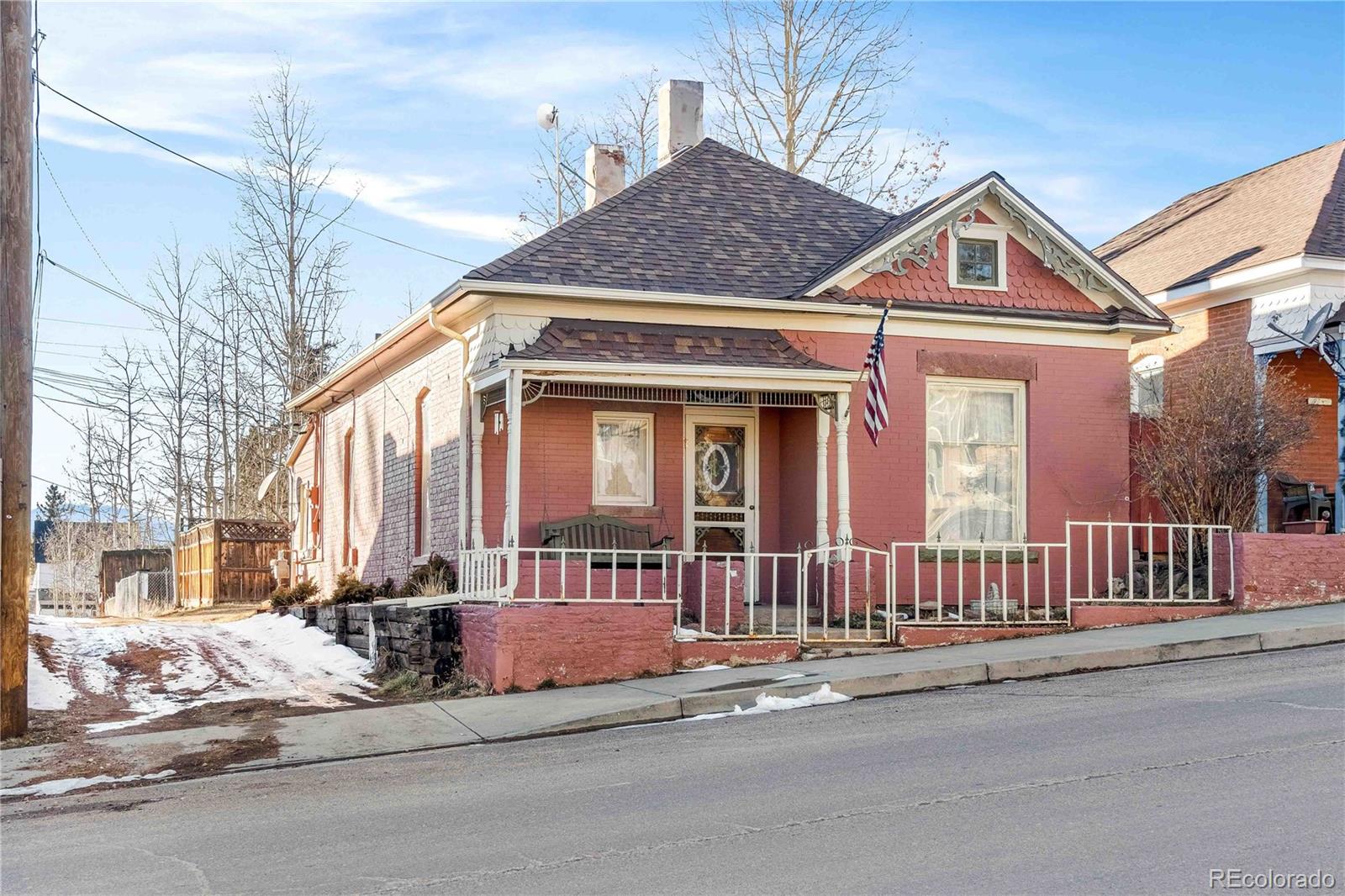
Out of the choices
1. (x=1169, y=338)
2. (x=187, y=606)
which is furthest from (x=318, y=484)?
(x=1169, y=338)

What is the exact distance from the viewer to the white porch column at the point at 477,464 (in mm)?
14797

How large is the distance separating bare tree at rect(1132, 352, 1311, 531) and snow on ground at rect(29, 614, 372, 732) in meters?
9.57

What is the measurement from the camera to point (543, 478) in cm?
1523

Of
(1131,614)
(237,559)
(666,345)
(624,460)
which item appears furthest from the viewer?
(237,559)

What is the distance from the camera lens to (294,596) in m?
21.6

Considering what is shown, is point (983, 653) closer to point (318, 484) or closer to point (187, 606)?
point (318, 484)

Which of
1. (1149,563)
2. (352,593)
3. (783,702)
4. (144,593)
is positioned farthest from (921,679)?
(144,593)

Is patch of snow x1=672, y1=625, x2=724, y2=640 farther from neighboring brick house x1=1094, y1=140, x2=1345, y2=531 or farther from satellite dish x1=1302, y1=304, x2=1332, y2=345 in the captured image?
Result: satellite dish x1=1302, y1=304, x2=1332, y2=345

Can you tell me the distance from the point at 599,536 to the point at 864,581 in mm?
3054

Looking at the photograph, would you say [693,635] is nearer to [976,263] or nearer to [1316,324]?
[976,263]

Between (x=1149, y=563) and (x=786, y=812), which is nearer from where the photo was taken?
(x=786, y=812)

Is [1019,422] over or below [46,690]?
over

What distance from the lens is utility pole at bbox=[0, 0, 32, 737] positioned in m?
10.7

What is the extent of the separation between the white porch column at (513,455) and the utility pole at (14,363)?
14.6ft
